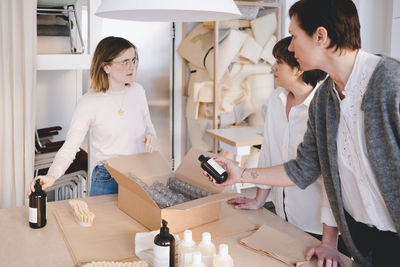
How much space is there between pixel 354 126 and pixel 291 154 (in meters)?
0.57

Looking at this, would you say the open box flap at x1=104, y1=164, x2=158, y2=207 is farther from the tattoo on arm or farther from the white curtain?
the white curtain

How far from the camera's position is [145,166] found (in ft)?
6.10

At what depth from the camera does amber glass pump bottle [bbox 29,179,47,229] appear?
1482 mm

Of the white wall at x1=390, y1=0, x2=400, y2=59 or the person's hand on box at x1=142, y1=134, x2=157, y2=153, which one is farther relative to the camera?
the white wall at x1=390, y1=0, x2=400, y2=59

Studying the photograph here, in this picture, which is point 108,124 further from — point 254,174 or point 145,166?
point 254,174

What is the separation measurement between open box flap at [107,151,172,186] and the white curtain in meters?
1.05

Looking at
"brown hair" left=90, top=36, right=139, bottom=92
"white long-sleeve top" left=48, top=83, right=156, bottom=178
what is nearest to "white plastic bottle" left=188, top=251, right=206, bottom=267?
"white long-sleeve top" left=48, top=83, right=156, bottom=178

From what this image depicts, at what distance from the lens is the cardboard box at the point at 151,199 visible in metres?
1.43

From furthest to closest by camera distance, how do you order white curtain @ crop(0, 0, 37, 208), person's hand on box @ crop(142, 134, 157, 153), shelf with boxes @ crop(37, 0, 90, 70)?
1. shelf with boxes @ crop(37, 0, 90, 70)
2. white curtain @ crop(0, 0, 37, 208)
3. person's hand on box @ crop(142, 134, 157, 153)

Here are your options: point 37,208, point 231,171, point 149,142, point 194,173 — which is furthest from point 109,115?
point 231,171

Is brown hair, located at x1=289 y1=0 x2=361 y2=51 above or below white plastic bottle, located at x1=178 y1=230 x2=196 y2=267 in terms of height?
above

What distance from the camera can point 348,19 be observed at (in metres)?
1.18

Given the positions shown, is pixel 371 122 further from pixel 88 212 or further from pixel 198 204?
pixel 88 212

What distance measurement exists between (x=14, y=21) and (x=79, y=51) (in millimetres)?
469
